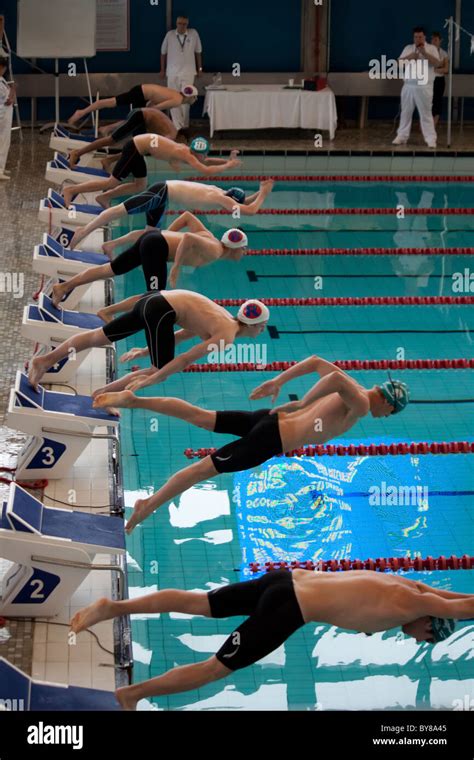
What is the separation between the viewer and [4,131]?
11672 mm

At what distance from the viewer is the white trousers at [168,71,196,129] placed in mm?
14047

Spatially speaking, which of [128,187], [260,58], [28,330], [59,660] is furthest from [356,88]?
[59,660]

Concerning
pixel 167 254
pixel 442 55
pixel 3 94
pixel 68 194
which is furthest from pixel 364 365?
pixel 442 55

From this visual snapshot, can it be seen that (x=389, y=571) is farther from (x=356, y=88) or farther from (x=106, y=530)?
(x=356, y=88)

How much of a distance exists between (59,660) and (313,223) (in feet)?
24.4

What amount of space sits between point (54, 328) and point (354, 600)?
3.39m

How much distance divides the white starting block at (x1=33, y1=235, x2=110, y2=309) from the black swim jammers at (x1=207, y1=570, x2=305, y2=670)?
4189 millimetres

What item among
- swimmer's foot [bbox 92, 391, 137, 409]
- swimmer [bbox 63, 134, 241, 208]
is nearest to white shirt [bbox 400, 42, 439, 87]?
→ swimmer [bbox 63, 134, 241, 208]

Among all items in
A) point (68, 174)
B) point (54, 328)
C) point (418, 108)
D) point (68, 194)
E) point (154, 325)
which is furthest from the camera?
point (418, 108)

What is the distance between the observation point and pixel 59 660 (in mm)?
4863

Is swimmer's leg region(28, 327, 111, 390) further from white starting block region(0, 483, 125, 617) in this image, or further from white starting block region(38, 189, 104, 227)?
white starting block region(38, 189, 104, 227)

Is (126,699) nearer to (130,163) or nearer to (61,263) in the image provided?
(61,263)

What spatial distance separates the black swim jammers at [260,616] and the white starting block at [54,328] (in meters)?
2.97

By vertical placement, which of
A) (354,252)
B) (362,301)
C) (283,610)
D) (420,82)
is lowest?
(283,610)
